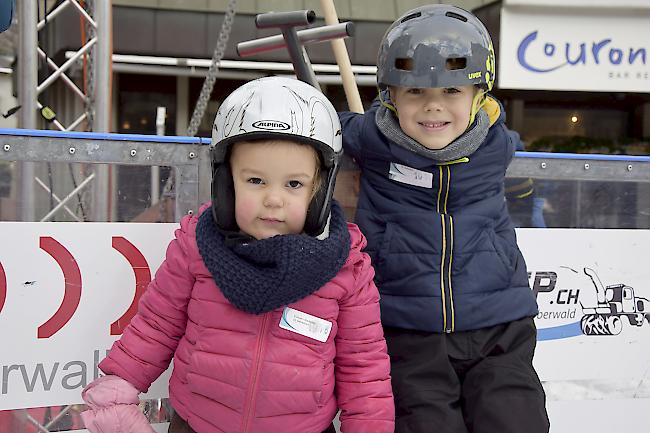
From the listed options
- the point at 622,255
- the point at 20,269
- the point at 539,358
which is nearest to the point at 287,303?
the point at 20,269

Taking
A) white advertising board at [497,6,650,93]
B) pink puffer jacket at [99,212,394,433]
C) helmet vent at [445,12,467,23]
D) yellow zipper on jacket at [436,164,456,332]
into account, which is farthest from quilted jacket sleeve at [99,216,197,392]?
white advertising board at [497,6,650,93]

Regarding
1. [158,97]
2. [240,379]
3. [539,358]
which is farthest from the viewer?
[158,97]

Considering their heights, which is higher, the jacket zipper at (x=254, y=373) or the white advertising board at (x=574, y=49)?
the white advertising board at (x=574, y=49)

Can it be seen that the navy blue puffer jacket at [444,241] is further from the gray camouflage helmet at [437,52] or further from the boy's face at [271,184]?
the boy's face at [271,184]

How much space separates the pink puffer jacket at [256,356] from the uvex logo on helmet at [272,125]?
1.32 ft

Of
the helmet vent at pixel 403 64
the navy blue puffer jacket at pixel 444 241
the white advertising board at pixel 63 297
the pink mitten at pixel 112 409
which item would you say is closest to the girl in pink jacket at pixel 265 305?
the pink mitten at pixel 112 409

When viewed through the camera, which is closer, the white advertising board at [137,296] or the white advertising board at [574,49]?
the white advertising board at [137,296]

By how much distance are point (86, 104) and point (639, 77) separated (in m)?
8.36

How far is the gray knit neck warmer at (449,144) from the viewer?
2.11 m

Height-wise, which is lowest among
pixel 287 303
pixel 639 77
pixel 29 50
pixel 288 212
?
pixel 287 303

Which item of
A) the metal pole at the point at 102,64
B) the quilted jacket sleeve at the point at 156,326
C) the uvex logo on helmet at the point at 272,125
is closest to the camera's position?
the uvex logo on helmet at the point at 272,125

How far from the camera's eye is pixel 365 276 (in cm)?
200

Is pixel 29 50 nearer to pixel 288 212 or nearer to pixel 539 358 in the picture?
pixel 288 212

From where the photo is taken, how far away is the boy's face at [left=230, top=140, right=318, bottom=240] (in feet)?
6.08
